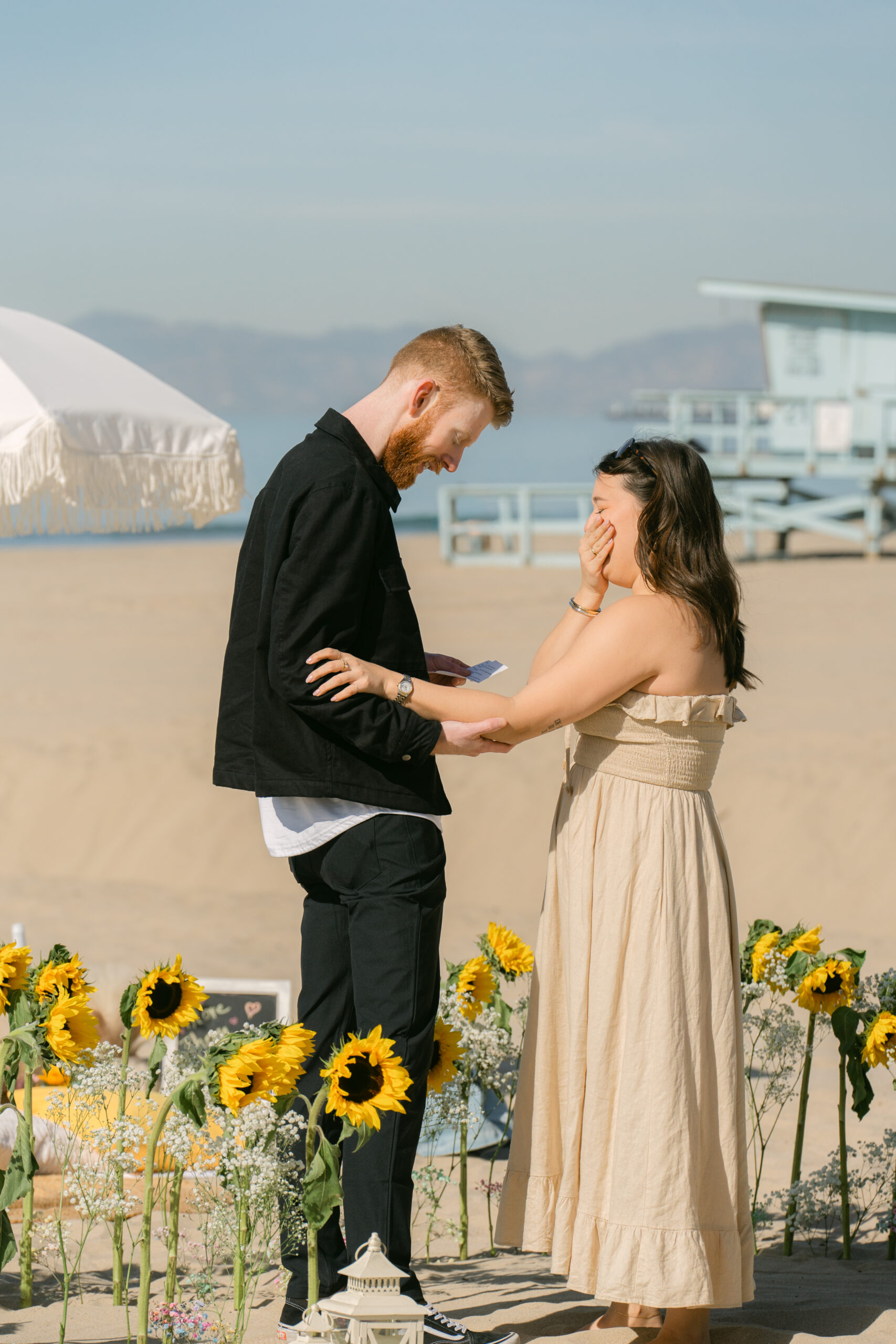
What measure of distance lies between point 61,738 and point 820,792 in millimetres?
5827

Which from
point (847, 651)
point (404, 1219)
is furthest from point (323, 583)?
point (847, 651)

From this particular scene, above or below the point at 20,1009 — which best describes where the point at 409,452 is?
above

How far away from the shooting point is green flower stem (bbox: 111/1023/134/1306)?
8.41 feet

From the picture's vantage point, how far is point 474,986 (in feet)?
10.5

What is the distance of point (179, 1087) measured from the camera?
2217mm

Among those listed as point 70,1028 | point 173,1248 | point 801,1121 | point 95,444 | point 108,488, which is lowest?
point 173,1248

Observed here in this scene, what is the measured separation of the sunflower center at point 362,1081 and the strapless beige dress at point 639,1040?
646 mm

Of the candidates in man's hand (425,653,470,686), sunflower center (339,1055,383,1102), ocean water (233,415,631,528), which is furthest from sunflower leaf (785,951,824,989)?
ocean water (233,415,631,528)

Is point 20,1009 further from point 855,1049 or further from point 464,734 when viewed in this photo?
point 855,1049

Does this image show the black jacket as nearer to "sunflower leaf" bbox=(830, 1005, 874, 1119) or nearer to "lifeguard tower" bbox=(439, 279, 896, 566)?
"sunflower leaf" bbox=(830, 1005, 874, 1119)

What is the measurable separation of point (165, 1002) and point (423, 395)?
50.7 inches

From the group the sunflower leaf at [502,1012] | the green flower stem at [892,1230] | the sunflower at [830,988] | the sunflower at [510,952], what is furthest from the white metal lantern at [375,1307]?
the green flower stem at [892,1230]

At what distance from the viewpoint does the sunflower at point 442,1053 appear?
2.96 m

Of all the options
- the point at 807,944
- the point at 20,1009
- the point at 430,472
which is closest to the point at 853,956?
the point at 807,944
